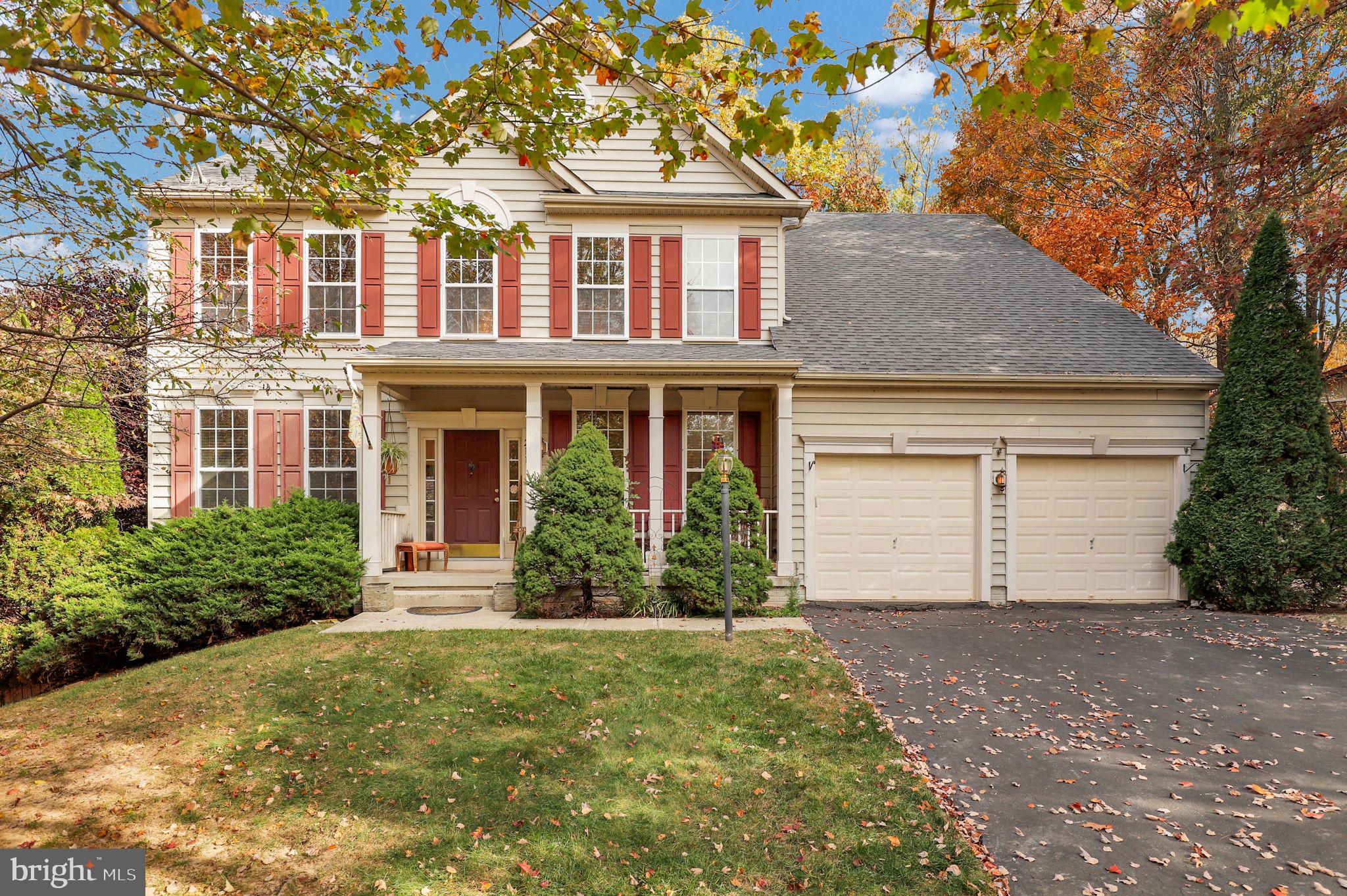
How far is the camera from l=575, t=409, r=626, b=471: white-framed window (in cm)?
1023

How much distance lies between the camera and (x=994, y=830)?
12.1ft

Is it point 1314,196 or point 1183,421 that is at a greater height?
point 1314,196

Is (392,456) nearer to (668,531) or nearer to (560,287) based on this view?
(560,287)

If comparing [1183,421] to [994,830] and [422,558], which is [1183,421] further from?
[422,558]

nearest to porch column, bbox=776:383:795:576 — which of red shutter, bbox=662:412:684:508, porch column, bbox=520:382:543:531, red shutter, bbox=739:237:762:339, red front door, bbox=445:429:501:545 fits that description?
red shutter, bbox=739:237:762:339

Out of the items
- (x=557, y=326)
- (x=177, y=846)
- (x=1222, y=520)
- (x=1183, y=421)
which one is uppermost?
(x=557, y=326)

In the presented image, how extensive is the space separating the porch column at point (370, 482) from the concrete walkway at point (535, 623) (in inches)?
33.0

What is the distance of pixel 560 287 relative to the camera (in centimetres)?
978

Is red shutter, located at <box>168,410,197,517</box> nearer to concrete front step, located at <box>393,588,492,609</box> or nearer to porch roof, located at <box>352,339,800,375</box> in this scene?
porch roof, located at <box>352,339,800,375</box>

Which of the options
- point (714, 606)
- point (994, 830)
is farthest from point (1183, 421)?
point (994, 830)

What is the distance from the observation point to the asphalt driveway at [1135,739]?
135 inches

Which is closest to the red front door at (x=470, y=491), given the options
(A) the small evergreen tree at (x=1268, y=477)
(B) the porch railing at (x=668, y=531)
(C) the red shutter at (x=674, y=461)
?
(B) the porch railing at (x=668, y=531)

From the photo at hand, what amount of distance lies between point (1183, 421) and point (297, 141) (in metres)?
11.3

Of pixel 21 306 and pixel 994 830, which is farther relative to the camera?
pixel 21 306
